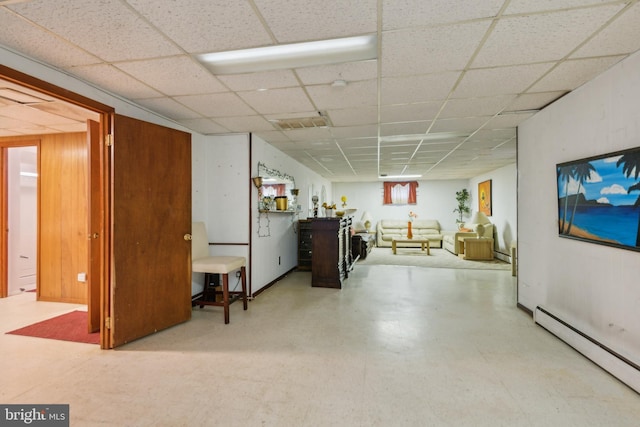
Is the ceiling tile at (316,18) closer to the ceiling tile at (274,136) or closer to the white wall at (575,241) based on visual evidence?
the white wall at (575,241)

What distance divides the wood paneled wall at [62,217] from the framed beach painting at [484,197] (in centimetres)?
920

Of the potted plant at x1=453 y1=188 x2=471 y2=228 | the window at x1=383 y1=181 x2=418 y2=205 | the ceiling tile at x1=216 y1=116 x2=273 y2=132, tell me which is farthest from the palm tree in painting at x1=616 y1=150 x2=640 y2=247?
the window at x1=383 y1=181 x2=418 y2=205

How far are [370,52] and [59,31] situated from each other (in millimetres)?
2090

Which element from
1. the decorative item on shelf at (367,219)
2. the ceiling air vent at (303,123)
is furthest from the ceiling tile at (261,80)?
the decorative item on shelf at (367,219)

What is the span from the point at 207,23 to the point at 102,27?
673mm

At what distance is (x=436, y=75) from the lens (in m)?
2.52

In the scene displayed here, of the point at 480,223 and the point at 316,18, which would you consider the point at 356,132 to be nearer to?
the point at 316,18

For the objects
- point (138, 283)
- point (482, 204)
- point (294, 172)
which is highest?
point (294, 172)

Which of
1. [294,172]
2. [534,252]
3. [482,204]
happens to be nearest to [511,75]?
[534,252]

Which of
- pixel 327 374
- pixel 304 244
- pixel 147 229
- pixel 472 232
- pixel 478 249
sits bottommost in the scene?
pixel 327 374

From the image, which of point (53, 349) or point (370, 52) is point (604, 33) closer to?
point (370, 52)

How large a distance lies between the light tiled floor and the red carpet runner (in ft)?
0.40

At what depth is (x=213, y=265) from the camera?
11.2 feet

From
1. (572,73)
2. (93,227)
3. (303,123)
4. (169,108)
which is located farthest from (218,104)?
(572,73)
